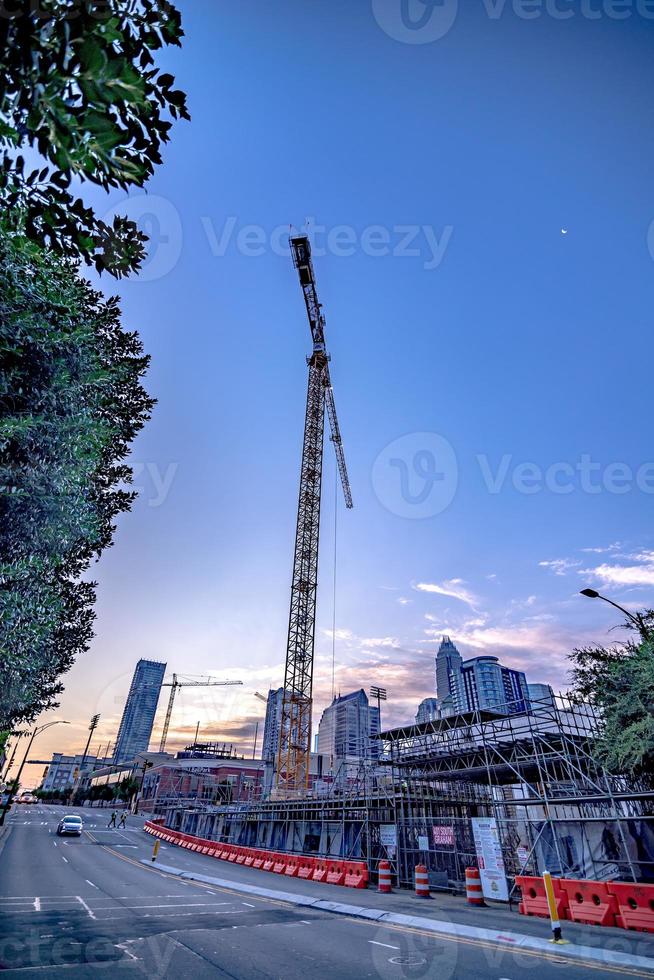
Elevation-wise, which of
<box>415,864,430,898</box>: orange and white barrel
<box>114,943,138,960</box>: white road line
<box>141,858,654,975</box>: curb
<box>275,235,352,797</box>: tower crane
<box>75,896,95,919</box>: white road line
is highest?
<box>275,235,352,797</box>: tower crane

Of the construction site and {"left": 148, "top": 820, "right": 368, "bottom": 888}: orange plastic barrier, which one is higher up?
the construction site

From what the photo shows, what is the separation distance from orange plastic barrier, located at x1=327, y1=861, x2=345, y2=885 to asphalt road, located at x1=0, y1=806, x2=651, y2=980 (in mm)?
5604

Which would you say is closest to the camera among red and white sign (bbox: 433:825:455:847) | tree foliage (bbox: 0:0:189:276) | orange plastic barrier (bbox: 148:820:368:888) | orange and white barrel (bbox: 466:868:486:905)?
tree foliage (bbox: 0:0:189:276)

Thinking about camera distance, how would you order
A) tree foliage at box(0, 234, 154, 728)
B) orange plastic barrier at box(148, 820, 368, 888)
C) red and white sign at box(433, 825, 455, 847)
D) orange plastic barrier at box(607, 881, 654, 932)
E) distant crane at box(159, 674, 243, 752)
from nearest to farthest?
tree foliage at box(0, 234, 154, 728) < orange plastic barrier at box(607, 881, 654, 932) < red and white sign at box(433, 825, 455, 847) < orange plastic barrier at box(148, 820, 368, 888) < distant crane at box(159, 674, 243, 752)

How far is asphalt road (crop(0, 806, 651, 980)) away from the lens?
7387mm

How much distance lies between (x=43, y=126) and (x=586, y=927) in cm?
1717

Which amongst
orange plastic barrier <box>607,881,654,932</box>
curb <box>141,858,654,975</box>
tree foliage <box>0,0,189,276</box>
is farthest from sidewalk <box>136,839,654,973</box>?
tree foliage <box>0,0,189,276</box>

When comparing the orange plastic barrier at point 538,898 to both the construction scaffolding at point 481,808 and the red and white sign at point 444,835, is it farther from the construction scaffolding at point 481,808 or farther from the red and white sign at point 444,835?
the red and white sign at point 444,835

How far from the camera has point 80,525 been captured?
8.66m

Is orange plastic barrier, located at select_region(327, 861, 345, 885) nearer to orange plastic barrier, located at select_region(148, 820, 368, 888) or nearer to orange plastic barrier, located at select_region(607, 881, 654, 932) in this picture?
orange plastic barrier, located at select_region(148, 820, 368, 888)

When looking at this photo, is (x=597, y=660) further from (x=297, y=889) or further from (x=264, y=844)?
(x=264, y=844)

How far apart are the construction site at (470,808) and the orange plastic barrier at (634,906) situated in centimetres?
115

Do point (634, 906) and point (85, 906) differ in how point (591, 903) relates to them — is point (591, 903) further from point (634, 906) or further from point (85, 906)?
point (85, 906)

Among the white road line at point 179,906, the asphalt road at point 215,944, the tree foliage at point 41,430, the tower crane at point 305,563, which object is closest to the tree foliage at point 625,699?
the asphalt road at point 215,944
